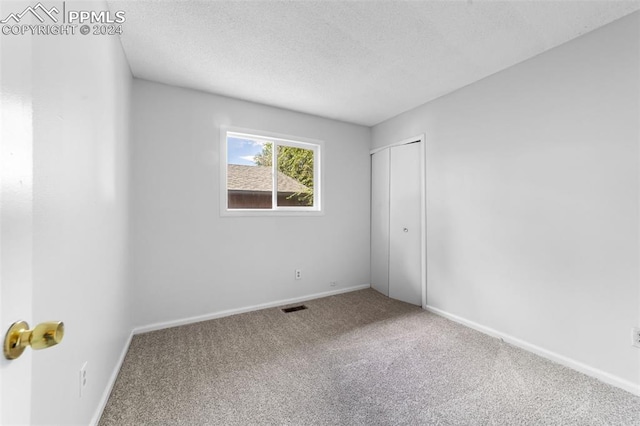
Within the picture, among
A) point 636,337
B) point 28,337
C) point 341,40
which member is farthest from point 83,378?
point 636,337

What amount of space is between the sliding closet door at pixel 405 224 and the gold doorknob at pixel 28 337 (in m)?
3.21

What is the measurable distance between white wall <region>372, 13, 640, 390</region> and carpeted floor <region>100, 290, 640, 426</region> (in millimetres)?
319

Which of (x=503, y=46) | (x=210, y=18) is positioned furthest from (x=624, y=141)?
(x=210, y=18)

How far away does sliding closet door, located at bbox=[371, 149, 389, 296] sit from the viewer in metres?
3.66

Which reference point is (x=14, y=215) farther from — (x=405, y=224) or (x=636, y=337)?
(x=405, y=224)

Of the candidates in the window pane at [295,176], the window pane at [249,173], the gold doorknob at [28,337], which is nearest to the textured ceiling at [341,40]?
the window pane at [249,173]

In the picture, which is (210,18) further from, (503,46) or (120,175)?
(503,46)

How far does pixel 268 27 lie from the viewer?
1.85m

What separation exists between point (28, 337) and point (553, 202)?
292 centimetres

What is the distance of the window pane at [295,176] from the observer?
11.2 feet

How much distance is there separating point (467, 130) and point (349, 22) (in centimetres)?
167

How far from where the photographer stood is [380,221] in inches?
149

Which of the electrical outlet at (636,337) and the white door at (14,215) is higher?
the white door at (14,215)

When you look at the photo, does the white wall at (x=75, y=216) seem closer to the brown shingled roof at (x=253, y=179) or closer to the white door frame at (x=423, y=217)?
the brown shingled roof at (x=253, y=179)
